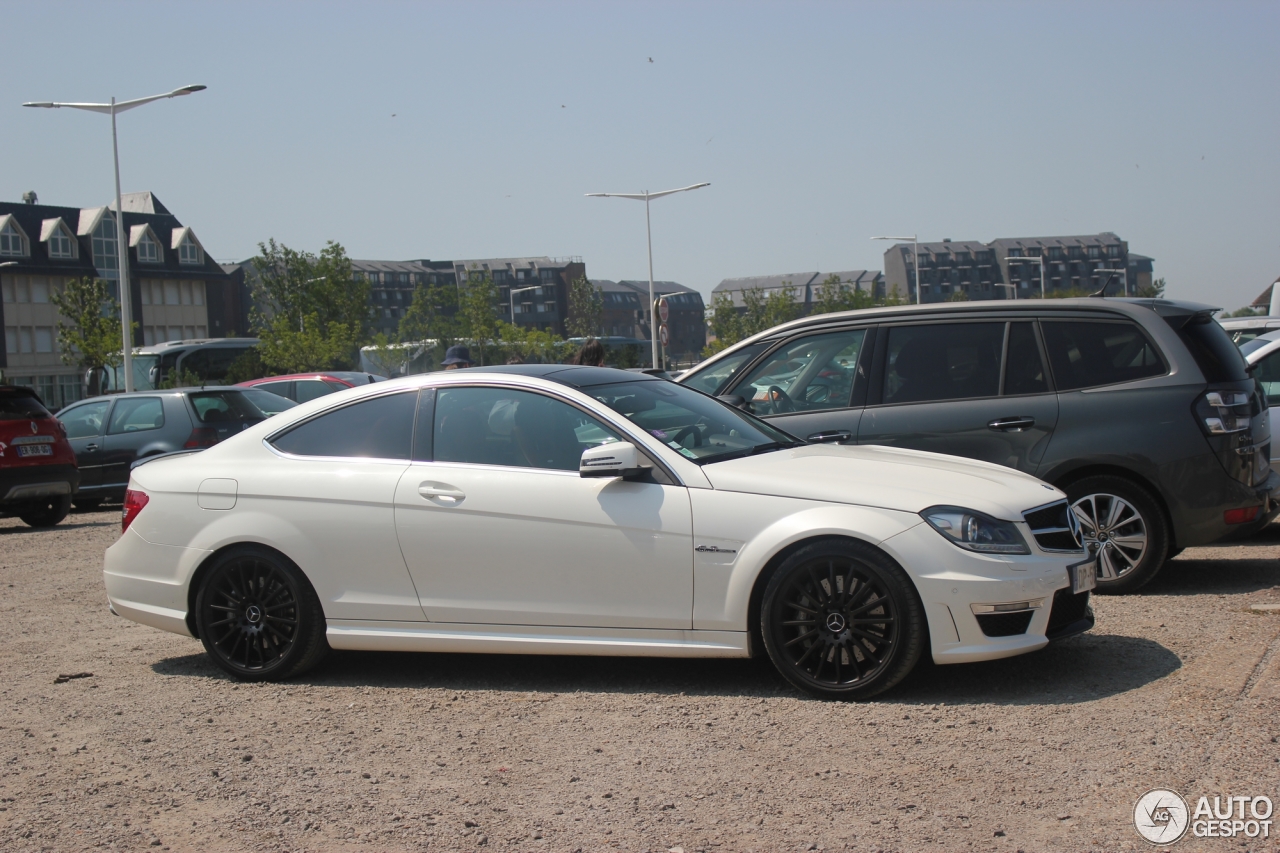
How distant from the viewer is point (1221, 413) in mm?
7125

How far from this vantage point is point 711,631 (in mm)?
5312

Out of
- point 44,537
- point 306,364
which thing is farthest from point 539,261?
point 44,537

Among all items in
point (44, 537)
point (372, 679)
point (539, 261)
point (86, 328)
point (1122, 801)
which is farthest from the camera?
point (539, 261)

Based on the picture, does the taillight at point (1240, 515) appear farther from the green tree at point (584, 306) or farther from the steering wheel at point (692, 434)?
the green tree at point (584, 306)

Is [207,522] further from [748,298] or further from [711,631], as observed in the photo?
[748,298]

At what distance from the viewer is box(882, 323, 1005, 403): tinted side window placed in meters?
A: 7.71

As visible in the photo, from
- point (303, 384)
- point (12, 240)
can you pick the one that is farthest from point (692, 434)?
point (12, 240)

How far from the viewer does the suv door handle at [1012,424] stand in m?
7.45

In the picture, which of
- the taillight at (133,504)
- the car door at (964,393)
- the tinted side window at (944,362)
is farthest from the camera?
the tinted side window at (944,362)

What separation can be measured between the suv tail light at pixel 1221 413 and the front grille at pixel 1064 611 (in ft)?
7.34

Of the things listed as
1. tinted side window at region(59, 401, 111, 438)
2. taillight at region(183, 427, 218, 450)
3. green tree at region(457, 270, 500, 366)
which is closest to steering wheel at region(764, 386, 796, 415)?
taillight at region(183, 427, 218, 450)

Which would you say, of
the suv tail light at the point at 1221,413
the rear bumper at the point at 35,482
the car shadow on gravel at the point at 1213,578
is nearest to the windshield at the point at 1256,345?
the car shadow on gravel at the point at 1213,578

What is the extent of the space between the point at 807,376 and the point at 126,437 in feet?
38.1

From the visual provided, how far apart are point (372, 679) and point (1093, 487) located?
164 inches
